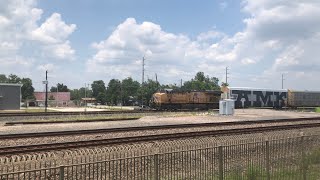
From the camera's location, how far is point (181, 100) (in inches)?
2549

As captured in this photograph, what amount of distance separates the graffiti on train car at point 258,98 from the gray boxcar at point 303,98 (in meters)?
1.30

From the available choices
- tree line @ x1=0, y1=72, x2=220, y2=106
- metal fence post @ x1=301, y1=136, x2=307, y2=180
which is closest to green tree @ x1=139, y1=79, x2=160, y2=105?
tree line @ x1=0, y1=72, x2=220, y2=106

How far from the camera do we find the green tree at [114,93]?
145550 millimetres

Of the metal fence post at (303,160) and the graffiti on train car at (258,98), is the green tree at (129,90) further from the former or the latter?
the metal fence post at (303,160)

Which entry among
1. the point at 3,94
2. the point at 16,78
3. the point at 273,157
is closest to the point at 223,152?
the point at 273,157

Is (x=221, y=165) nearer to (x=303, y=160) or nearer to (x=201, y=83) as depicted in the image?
(x=303, y=160)

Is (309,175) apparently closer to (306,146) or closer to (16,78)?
(306,146)

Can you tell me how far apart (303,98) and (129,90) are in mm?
85387

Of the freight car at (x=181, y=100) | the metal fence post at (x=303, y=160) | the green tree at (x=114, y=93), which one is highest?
the green tree at (x=114, y=93)

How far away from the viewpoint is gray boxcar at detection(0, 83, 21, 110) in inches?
2884

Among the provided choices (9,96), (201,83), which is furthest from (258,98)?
(201,83)

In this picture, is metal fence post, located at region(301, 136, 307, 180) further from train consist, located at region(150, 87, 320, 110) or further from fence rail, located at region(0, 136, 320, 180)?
train consist, located at region(150, 87, 320, 110)

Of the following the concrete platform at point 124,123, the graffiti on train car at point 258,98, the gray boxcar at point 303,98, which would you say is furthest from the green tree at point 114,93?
the concrete platform at point 124,123

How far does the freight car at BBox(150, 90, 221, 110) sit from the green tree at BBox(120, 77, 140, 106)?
225 ft
